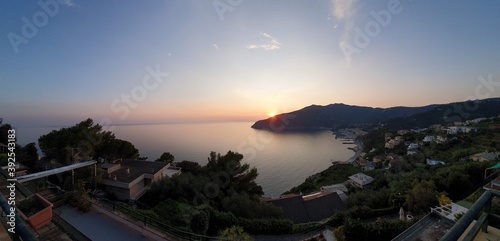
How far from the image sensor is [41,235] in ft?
13.5

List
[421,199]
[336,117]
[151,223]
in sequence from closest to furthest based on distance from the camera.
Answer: [151,223] < [421,199] < [336,117]

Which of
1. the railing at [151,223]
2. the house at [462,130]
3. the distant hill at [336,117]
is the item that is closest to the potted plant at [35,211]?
the railing at [151,223]

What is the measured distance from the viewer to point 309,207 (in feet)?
40.9

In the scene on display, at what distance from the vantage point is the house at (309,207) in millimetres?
11602

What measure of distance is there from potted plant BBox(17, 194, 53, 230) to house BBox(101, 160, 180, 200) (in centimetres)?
Answer: 609

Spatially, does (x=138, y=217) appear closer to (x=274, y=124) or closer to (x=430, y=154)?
(x=430, y=154)

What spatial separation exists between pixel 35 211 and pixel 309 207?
1151 centimetres

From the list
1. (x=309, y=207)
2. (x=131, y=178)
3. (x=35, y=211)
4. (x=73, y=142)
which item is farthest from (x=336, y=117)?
(x=35, y=211)

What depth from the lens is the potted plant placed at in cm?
423

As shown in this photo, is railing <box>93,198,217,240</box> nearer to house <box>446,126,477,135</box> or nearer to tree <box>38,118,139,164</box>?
tree <box>38,118,139,164</box>

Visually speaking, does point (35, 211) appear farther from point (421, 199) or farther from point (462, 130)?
point (462, 130)

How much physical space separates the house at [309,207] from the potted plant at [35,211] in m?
9.51

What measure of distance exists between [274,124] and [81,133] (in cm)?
10569

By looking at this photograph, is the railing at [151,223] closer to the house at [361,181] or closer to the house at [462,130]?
the house at [361,181]
